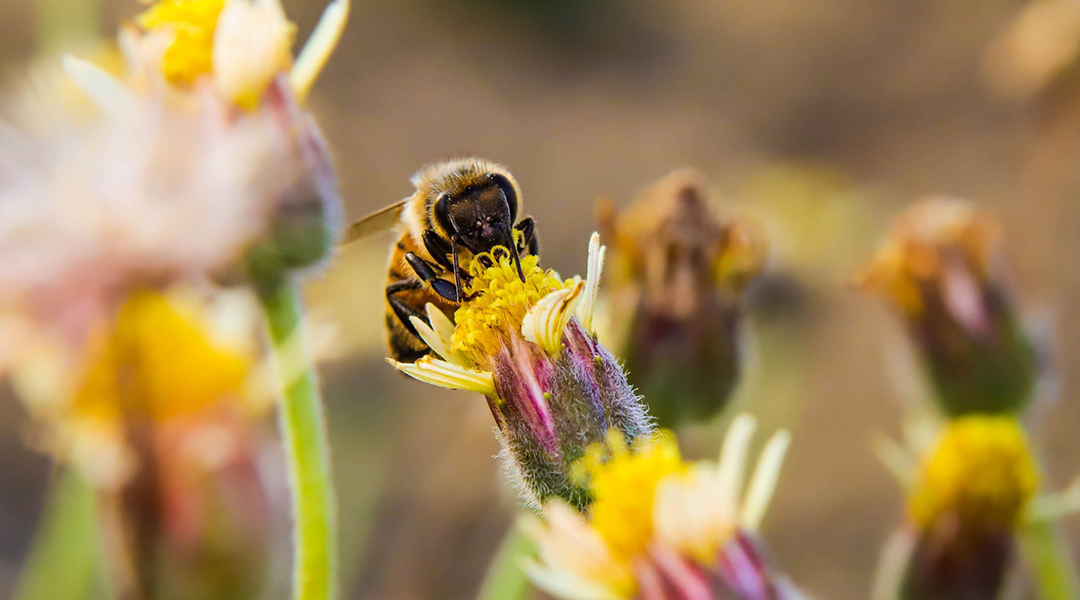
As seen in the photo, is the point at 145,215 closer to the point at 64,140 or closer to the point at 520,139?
the point at 64,140

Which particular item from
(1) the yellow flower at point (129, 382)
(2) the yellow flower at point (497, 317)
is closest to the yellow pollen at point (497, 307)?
A: (2) the yellow flower at point (497, 317)

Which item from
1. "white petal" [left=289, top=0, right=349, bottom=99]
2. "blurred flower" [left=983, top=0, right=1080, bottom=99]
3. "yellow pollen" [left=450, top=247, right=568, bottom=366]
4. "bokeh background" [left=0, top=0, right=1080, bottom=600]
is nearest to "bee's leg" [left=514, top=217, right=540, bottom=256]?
"yellow pollen" [left=450, top=247, right=568, bottom=366]

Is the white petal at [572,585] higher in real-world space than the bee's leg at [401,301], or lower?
lower

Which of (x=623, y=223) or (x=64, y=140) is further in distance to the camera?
(x=623, y=223)

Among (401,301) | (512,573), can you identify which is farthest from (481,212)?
(512,573)

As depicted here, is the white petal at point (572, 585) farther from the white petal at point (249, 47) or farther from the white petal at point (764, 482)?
the white petal at point (249, 47)

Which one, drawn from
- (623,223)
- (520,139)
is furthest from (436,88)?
(623,223)

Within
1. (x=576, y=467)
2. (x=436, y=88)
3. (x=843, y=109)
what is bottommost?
(x=576, y=467)
